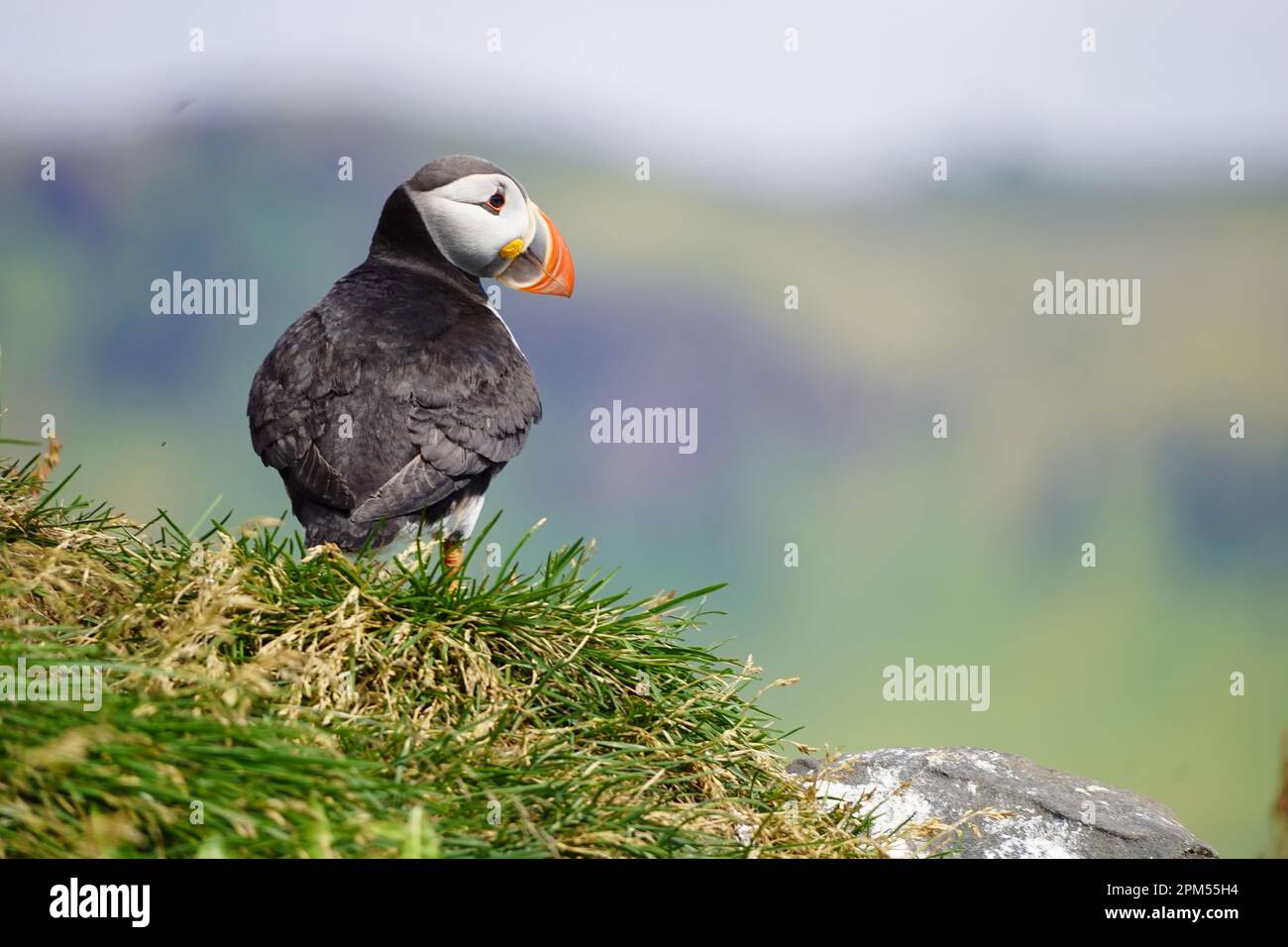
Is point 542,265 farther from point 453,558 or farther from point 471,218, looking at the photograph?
point 453,558

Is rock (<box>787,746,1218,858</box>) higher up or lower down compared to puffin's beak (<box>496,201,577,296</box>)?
lower down

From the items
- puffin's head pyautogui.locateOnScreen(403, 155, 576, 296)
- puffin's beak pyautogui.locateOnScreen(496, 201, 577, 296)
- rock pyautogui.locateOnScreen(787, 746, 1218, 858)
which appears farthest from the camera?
puffin's beak pyautogui.locateOnScreen(496, 201, 577, 296)

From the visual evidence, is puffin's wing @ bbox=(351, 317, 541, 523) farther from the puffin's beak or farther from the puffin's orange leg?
the puffin's beak

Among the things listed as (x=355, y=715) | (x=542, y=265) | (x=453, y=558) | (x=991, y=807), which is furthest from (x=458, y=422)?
(x=991, y=807)

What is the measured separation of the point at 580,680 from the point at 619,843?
97 centimetres

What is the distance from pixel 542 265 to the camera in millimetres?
6359

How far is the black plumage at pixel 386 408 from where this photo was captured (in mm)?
4703

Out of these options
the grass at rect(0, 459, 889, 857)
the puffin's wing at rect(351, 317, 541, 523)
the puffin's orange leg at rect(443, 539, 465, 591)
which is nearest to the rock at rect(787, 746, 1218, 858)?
the grass at rect(0, 459, 889, 857)

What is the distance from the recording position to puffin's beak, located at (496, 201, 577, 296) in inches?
249
